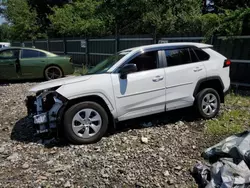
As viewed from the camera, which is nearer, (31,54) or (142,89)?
(142,89)

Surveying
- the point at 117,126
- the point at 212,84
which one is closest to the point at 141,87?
the point at 117,126

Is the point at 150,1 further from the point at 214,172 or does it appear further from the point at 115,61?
the point at 214,172

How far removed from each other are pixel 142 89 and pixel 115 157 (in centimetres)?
135

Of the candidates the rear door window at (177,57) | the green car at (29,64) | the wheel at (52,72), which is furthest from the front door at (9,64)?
the rear door window at (177,57)

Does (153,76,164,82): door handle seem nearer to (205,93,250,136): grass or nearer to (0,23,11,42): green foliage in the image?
(205,93,250,136): grass

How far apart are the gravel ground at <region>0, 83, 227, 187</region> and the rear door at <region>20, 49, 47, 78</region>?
520cm

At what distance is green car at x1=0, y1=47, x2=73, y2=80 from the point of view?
1016 centimetres

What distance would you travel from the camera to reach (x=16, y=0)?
2350cm

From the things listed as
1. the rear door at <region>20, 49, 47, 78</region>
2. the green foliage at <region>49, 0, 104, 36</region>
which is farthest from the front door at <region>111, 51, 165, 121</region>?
the green foliage at <region>49, 0, 104, 36</region>

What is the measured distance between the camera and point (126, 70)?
4473mm

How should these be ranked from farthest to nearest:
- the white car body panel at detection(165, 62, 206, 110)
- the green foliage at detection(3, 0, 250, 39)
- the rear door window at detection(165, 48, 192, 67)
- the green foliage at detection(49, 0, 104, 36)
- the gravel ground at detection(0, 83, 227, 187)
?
the green foliage at detection(49, 0, 104, 36) → the green foliage at detection(3, 0, 250, 39) → the rear door window at detection(165, 48, 192, 67) → the white car body panel at detection(165, 62, 206, 110) → the gravel ground at detection(0, 83, 227, 187)

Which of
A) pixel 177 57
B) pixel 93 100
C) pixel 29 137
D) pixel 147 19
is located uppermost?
pixel 147 19

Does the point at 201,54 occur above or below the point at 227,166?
above

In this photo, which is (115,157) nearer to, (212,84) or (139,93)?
(139,93)
